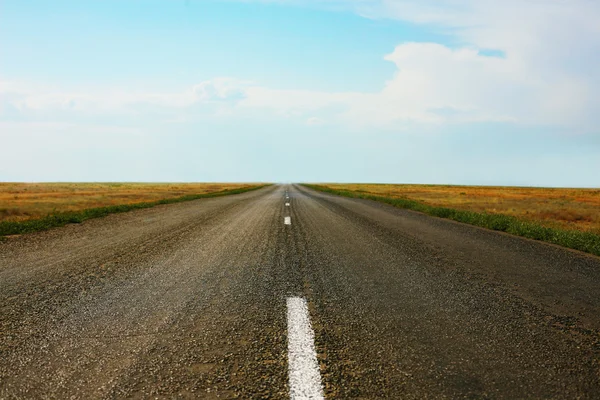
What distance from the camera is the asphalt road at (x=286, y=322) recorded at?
97.4 inches

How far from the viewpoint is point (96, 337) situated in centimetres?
320

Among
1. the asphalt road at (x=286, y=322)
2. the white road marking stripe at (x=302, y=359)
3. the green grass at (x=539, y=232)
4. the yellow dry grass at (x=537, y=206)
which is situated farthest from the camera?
the yellow dry grass at (x=537, y=206)

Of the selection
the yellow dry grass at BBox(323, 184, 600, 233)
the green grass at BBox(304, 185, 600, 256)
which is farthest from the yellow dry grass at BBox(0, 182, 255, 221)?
the yellow dry grass at BBox(323, 184, 600, 233)

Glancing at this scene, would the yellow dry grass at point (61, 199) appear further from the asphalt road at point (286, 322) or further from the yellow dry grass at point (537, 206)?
the yellow dry grass at point (537, 206)

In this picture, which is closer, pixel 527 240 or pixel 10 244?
pixel 10 244

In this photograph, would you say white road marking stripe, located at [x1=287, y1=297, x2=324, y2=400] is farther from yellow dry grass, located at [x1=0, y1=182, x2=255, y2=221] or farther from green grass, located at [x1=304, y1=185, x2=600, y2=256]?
yellow dry grass, located at [x1=0, y1=182, x2=255, y2=221]

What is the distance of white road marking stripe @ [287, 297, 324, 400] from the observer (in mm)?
2319

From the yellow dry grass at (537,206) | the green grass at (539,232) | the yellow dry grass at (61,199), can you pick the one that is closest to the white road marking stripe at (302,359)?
the green grass at (539,232)

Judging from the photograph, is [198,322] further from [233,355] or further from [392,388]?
[392,388]

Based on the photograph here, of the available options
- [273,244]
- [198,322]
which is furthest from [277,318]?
[273,244]

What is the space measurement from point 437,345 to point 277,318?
1336mm

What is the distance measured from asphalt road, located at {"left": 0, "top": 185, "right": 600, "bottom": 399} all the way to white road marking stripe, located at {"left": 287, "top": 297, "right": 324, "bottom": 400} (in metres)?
0.06

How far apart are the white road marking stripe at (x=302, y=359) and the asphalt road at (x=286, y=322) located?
0.06 m

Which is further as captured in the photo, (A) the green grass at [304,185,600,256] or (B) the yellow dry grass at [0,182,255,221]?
(B) the yellow dry grass at [0,182,255,221]
